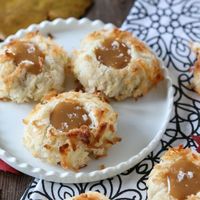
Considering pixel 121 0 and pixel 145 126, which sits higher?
pixel 121 0

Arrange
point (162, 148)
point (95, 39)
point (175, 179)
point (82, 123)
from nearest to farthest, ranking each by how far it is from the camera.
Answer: point (175, 179) → point (82, 123) → point (162, 148) → point (95, 39)

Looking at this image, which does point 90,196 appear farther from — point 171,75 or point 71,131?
point 171,75

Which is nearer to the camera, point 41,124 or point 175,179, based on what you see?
point 175,179

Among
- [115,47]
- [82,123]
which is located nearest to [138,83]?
[115,47]

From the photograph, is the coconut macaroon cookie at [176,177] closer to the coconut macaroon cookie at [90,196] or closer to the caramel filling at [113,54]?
the coconut macaroon cookie at [90,196]

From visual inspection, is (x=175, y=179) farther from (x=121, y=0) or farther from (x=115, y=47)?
(x=121, y=0)

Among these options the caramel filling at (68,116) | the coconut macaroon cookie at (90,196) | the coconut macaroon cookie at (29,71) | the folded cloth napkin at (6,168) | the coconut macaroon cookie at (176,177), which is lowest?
the folded cloth napkin at (6,168)

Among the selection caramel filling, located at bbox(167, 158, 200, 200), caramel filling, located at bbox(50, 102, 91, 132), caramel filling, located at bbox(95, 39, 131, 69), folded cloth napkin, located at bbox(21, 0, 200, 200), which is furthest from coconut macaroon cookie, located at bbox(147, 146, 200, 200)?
caramel filling, located at bbox(95, 39, 131, 69)

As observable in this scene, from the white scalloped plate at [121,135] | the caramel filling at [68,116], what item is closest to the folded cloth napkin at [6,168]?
the white scalloped plate at [121,135]
